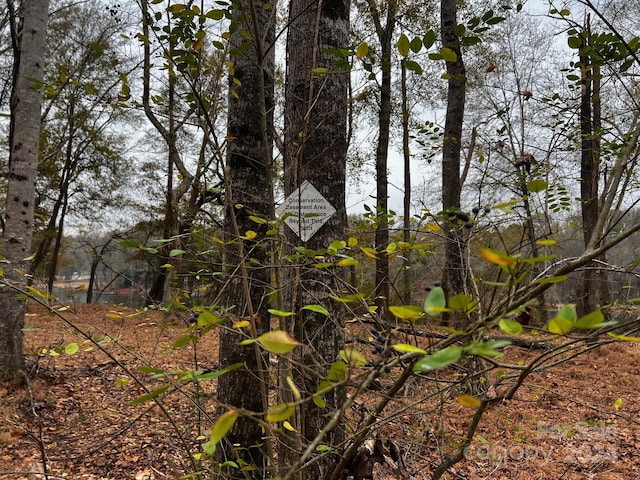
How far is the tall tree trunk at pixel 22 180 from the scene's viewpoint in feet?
12.4

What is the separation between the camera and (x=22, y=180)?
3.85 metres

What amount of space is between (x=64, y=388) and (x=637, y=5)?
716 centimetres

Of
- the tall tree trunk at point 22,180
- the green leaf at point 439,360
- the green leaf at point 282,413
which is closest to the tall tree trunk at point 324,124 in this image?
the green leaf at point 282,413

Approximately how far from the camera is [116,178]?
13.8 m

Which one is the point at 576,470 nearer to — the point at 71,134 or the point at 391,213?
the point at 391,213

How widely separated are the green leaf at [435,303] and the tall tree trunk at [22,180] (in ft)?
14.5

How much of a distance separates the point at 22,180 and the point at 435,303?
183 inches

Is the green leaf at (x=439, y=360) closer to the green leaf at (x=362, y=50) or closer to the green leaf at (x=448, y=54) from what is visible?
the green leaf at (x=448, y=54)

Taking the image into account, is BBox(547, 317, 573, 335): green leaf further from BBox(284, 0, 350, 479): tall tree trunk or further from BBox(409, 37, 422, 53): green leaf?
BBox(284, 0, 350, 479): tall tree trunk

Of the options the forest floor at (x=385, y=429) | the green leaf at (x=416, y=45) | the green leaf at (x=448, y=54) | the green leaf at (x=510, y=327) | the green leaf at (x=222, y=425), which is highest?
the green leaf at (x=416, y=45)

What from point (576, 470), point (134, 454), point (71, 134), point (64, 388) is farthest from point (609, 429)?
point (71, 134)

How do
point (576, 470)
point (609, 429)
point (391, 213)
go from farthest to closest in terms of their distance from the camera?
point (609, 429)
point (576, 470)
point (391, 213)

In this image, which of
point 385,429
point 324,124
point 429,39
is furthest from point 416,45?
point 385,429

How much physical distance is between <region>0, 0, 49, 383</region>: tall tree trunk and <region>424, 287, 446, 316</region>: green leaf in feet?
14.5
